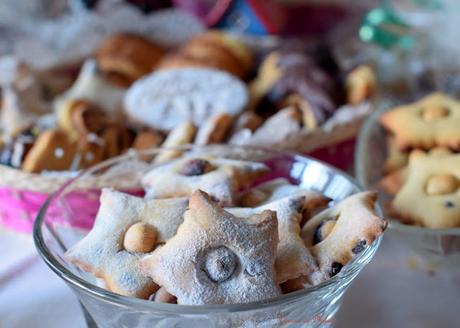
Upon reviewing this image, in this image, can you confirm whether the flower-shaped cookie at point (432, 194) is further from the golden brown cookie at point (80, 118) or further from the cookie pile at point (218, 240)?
the golden brown cookie at point (80, 118)

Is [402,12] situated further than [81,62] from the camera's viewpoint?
Yes

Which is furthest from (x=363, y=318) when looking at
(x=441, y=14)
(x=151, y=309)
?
(x=441, y=14)

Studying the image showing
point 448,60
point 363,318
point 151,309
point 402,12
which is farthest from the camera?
point 402,12

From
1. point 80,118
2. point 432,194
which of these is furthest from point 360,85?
point 80,118

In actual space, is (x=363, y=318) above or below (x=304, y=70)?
below

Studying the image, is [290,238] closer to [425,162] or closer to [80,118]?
[425,162]

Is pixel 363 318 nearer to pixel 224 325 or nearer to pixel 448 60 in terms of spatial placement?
pixel 224 325

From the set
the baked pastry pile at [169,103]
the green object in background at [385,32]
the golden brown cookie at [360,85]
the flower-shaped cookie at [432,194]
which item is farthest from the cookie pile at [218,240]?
the green object in background at [385,32]
